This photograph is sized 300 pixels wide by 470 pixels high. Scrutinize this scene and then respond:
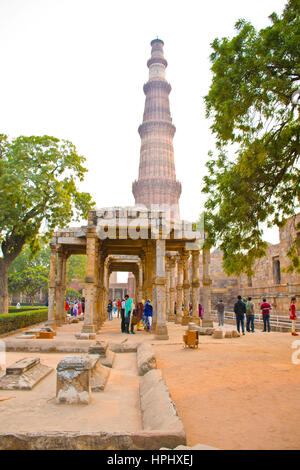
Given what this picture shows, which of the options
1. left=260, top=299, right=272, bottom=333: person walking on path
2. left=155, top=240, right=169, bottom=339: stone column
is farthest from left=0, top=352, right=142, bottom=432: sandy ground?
left=260, top=299, right=272, bottom=333: person walking on path

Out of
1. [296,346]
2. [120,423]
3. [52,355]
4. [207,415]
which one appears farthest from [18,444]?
[296,346]

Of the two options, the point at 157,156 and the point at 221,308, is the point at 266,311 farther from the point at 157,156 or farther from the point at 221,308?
the point at 157,156

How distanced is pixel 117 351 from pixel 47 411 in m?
5.03

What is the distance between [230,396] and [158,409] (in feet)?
4.63

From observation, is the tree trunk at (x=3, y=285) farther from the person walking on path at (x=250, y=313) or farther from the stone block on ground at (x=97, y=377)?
the stone block on ground at (x=97, y=377)

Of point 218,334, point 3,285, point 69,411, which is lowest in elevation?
point 218,334

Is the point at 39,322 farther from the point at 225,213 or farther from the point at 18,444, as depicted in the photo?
the point at 18,444

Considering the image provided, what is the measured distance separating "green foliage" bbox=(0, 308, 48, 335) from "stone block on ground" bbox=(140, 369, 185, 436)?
980 cm

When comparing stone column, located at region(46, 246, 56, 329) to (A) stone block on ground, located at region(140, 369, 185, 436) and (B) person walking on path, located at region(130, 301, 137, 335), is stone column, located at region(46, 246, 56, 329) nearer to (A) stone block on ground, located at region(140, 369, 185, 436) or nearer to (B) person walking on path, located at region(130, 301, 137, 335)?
(B) person walking on path, located at region(130, 301, 137, 335)

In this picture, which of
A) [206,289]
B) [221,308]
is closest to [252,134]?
[206,289]

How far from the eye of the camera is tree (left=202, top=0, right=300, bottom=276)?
6551mm

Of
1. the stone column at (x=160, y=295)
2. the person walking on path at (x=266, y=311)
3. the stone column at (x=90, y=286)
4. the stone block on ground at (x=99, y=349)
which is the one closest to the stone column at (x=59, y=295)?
the stone column at (x=90, y=286)

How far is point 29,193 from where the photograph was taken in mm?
17031

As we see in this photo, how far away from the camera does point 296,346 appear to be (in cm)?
912
